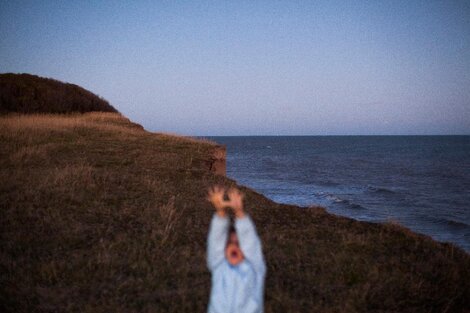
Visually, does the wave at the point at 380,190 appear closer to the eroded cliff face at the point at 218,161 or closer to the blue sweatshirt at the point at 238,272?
the eroded cliff face at the point at 218,161

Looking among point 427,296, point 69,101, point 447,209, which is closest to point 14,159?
point 427,296

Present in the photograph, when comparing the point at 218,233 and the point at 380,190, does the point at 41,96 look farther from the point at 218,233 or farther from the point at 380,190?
the point at 218,233

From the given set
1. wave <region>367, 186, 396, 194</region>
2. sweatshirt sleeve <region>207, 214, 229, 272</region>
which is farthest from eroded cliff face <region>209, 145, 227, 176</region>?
wave <region>367, 186, 396, 194</region>

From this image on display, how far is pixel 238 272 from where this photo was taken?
3.25 meters

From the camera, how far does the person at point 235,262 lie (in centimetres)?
321

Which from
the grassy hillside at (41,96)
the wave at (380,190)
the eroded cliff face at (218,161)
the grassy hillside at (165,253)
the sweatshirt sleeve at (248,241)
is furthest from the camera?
the wave at (380,190)

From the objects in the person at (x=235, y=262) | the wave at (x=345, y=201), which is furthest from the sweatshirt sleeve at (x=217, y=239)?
the wave at (x=345, y=201)

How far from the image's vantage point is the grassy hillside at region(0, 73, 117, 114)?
25.4 meters

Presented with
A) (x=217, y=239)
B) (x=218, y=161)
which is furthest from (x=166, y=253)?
(x=218, y=161)

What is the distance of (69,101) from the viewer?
29.1m

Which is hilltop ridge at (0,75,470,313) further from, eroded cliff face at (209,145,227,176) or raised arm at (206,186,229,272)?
eroded cliff face at (209,145,227,176)

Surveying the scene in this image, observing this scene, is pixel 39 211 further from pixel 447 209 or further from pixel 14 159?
pixel 447 209

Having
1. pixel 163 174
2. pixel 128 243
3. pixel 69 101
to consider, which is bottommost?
pixel 128 243

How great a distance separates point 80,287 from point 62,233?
6.84 ft
